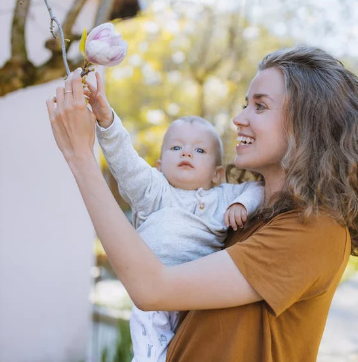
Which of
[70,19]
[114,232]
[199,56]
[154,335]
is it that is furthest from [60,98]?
[199,56]

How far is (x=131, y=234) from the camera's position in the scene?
56.9 inches

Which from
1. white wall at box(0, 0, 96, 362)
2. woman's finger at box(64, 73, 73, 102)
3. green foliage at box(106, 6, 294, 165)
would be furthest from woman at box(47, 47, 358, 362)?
green foliage at box(106, 6, 294, 165)

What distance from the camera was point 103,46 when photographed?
140 cm

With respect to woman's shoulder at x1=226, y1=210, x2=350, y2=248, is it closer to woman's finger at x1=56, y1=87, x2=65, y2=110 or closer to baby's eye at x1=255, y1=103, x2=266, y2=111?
baby's eye at x1=255, y1=103, x2=266, y2=111

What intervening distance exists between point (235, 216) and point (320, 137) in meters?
0.33

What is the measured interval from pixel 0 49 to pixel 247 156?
306 cm

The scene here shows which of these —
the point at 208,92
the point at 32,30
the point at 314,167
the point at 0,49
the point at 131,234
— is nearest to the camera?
the point at 131,234

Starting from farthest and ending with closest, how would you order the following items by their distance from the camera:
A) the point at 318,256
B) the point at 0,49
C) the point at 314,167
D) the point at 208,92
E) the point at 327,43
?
the point at 208,92, the point at 327,43, the point at 0,49, the point at 314,167, the point at 318,256

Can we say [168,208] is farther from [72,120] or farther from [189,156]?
[72,120]

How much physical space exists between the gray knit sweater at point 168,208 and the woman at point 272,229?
8 cm

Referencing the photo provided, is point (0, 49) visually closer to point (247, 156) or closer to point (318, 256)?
point (247, 156)

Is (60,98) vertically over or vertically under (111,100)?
over

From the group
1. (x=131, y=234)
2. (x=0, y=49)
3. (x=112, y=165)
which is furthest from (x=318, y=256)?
(x=0, y=49)

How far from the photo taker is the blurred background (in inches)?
178
